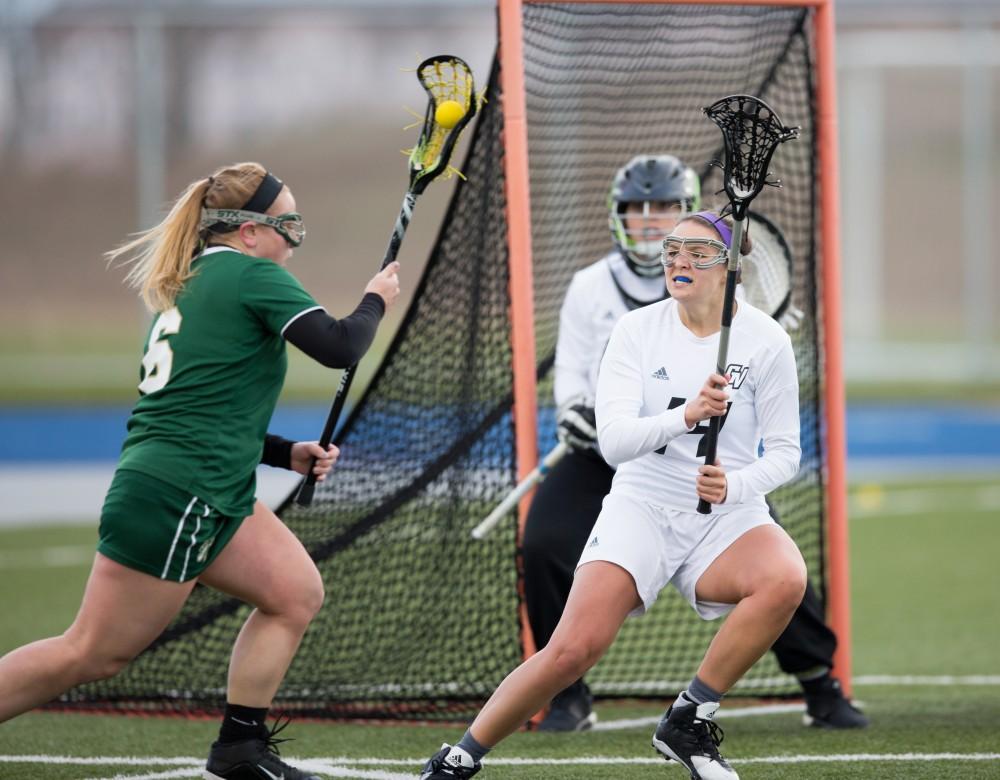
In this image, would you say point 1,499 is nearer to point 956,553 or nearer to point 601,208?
point 601,208

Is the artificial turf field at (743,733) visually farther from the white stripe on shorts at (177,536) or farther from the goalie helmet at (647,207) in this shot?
the goalie helmet at (647,207)

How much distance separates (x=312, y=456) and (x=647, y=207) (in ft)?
5.49

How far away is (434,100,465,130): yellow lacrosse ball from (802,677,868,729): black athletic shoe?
8.02ft

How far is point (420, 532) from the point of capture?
6.20 metres

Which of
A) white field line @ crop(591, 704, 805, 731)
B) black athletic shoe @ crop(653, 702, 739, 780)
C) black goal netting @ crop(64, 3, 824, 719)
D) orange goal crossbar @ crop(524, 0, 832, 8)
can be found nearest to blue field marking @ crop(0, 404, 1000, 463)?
black goal netting @ crop(64, 3, 824, 719)

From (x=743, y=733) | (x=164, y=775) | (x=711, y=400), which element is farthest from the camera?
(x=743, y=733)

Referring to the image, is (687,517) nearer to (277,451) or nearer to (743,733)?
(277,451)

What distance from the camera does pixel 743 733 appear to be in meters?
5.54

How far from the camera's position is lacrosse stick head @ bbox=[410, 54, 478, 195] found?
16.3 feet

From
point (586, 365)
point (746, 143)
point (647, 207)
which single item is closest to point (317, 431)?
point (586, 365)

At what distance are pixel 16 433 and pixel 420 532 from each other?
10497mm

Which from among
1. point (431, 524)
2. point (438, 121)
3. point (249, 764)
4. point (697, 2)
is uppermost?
point (697, 2)

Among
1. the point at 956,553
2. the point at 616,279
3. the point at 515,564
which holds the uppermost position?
the point at 616,279

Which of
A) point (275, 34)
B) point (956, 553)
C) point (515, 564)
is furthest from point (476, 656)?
point (275, 34)
